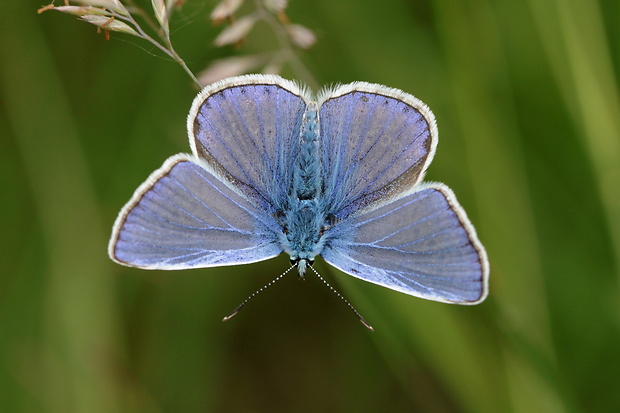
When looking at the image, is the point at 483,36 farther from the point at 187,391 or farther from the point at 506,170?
the point at 187,391

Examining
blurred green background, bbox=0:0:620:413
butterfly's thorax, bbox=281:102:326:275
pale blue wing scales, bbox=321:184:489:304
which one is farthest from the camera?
blurred green background, bbox=0:0:620:413

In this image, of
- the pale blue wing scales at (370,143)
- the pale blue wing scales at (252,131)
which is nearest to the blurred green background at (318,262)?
the pale blue wing scales at (370,143)

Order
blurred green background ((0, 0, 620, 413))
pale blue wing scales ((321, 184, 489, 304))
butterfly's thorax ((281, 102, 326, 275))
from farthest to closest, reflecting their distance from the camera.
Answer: blurred green background ((0, 0, 620, 413)) < butterfly's thorax ((281, 102, 326, 275)) < pale blue wing scales ((321, 184, 489, 304))

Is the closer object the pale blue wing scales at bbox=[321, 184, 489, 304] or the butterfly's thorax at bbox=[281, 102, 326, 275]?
the pale blue wing scales at bbox=[321, 184, 489, 304]

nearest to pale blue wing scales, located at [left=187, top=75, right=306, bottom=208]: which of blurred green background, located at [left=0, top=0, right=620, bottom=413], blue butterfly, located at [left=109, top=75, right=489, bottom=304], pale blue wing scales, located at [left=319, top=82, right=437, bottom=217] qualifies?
blue butterfly, located at [left=109, top=75, right=489, bottom=304]

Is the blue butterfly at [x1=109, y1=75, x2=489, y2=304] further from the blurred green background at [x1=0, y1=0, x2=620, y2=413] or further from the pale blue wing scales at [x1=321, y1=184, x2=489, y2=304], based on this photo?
the blurred green background at [x1=0, y1=0, x2=620, y2=413]

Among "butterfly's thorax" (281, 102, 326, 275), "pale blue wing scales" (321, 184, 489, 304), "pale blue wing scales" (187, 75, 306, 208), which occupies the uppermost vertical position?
"pale blue wing scales" (187, 75, 306, 208)

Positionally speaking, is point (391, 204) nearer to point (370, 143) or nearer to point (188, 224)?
point (370, 143)
